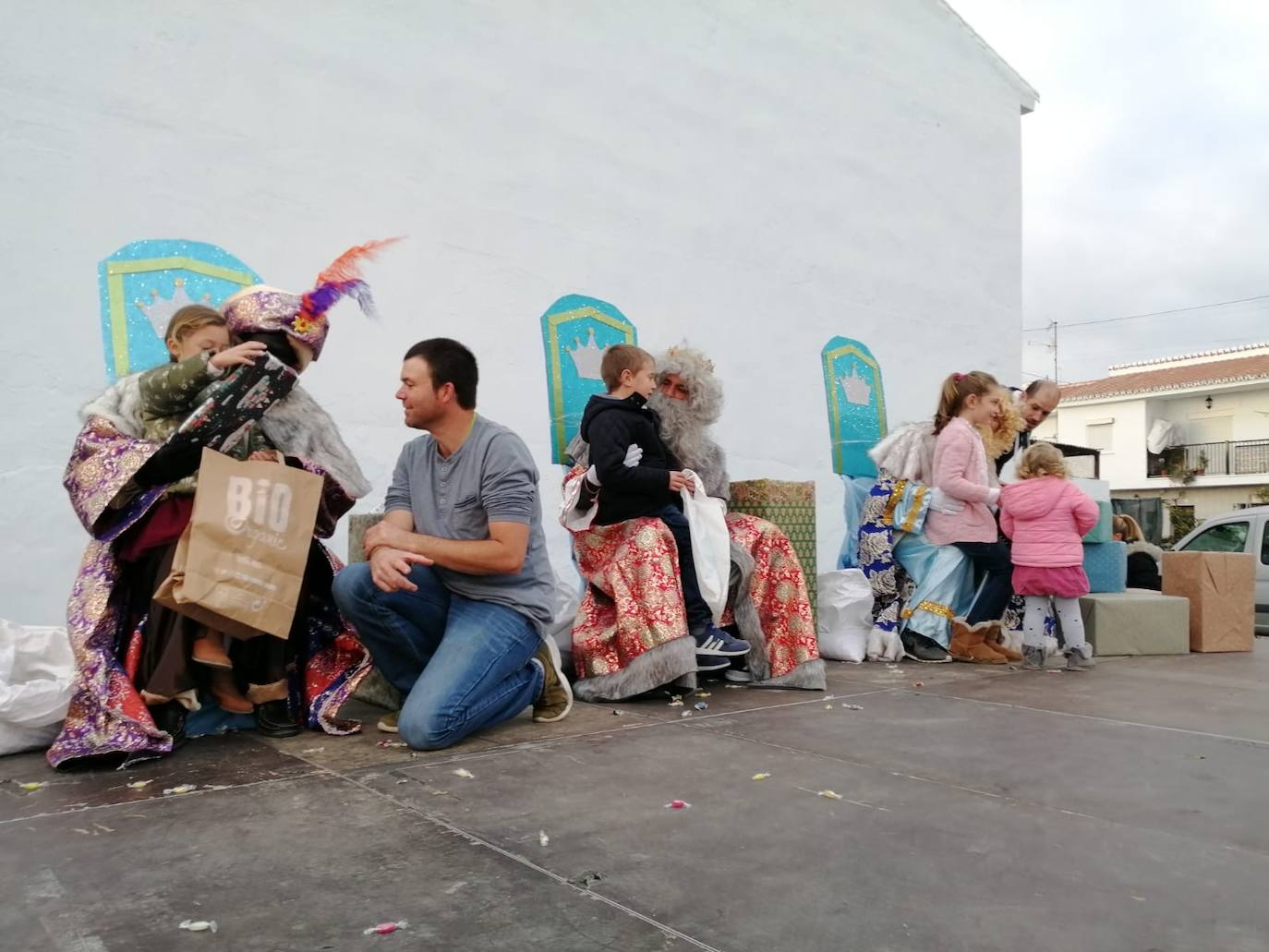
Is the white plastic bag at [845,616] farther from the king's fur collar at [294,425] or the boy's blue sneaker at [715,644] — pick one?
the king's fur collar at [294,425]

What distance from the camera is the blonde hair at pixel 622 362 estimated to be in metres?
4.20

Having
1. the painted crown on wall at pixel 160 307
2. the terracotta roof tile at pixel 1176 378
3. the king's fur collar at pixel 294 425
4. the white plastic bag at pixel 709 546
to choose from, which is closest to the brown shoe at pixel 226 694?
the king's fur collar at pixel 294 425

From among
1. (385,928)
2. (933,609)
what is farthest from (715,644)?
(385,928)

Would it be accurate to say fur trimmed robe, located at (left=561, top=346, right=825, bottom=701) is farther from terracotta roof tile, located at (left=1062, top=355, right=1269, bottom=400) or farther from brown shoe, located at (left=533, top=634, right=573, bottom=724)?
terracotta roof tile, located at (left=1062, top=355, right=1269, bottom=400)

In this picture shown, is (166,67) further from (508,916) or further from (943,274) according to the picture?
(943,274)

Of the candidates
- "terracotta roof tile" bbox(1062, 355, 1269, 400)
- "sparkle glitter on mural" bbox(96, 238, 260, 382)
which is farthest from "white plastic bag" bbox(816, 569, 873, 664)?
"terracotta roof tile" bbox(1062, 355, 1269, 400)

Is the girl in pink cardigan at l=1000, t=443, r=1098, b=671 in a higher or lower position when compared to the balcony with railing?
lower

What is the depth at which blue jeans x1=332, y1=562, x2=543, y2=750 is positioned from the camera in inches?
119

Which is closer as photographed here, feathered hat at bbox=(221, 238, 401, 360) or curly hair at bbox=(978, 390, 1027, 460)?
feathered hat at bbox=(221, 238, 401, 360)

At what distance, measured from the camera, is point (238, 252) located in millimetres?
4438

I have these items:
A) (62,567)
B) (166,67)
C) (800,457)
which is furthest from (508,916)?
(800,457)

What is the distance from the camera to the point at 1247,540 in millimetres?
9750

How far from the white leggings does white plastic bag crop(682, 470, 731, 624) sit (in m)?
1.95

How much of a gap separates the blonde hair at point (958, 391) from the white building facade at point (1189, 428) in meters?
28.3
